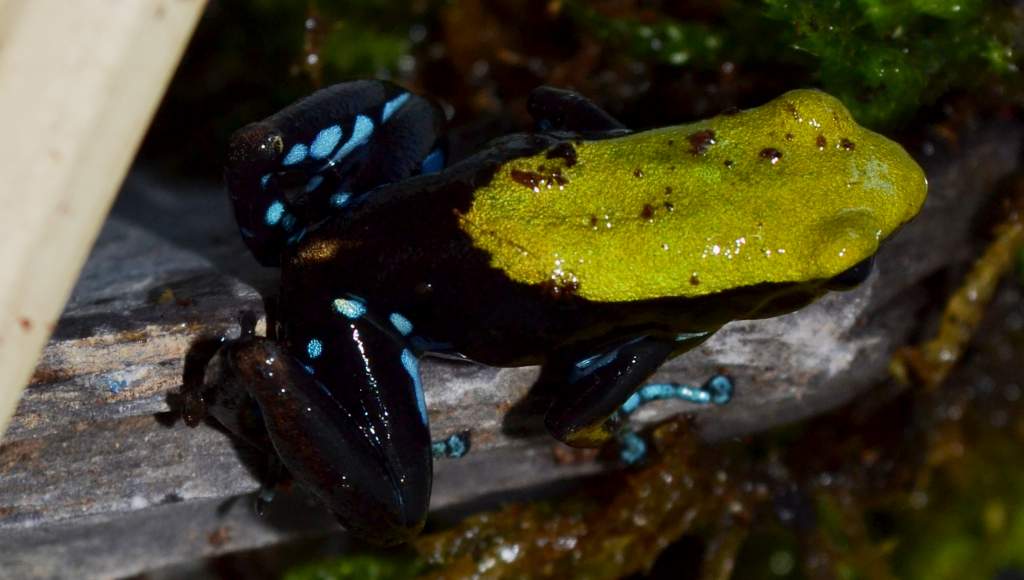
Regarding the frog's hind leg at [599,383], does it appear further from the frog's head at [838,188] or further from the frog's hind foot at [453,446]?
the frog's head at [838,188]

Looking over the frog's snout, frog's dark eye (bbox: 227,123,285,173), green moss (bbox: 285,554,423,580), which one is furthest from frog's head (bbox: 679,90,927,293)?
green moss (bbox: 285,554,423,580)

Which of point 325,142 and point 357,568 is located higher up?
point 325,142

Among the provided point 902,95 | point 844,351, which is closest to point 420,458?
point 844,351

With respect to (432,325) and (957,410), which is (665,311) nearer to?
(432,325)

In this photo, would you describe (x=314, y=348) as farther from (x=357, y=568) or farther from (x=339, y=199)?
(x=357, y=568)

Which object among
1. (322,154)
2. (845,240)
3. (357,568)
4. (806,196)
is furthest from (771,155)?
(357,568)

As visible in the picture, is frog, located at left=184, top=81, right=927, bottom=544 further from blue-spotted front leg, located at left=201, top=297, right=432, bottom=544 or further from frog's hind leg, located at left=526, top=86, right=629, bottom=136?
frog's hind leg, located at left=526, top=86, right=629, bottom=136

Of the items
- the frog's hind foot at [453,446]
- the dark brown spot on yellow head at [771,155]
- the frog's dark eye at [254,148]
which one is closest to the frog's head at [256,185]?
the frog's dark eye at [254,148]
